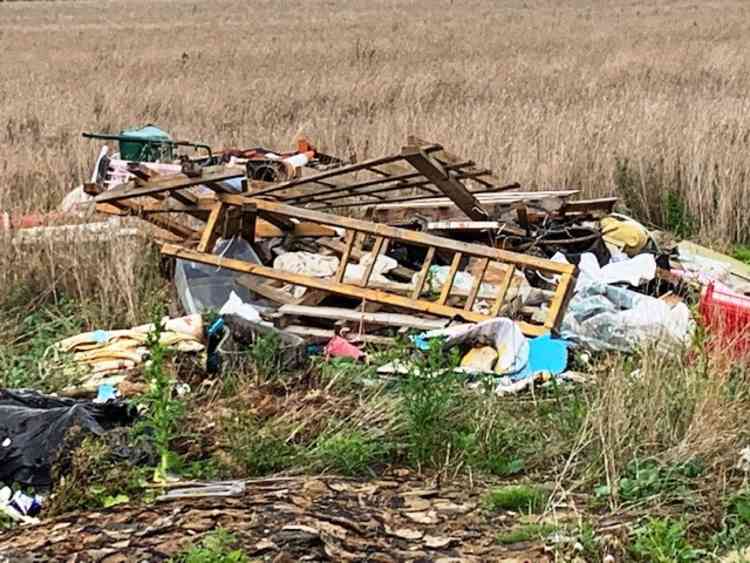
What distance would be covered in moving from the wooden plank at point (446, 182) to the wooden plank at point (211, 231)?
1.26 metres

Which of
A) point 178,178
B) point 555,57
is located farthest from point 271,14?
point 178,178

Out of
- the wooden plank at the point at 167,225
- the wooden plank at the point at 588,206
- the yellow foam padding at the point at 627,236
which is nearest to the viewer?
the wooden plank at the point at 167,225

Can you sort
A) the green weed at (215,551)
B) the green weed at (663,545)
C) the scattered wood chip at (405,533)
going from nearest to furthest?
the green weed at (215,551) → the green weed at (663,545) → the scattered wood chip at (405,533)

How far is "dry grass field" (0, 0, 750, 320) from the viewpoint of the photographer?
833 centimetres

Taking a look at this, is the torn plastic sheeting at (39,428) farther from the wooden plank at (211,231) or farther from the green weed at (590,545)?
the green weed at (590,545)

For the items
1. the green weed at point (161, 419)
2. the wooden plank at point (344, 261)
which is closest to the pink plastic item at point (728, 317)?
the wooden plank at point (344, 261)

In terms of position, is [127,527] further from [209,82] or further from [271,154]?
[209,82]

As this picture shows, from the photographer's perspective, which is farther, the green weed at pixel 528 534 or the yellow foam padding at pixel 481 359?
the yellow foam padding at pixel 481 359

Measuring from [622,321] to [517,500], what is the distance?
197cm

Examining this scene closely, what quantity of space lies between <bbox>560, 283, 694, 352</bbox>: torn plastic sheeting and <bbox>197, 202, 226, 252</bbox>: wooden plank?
7.27 ft

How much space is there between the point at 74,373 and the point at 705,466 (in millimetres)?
3118

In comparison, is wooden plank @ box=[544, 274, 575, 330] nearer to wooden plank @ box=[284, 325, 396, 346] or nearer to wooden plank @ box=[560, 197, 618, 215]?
wooden plank @ box=[284, 325, 396, 346]

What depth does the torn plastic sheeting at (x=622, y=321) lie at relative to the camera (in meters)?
5.20

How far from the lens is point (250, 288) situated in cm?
613
